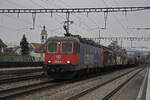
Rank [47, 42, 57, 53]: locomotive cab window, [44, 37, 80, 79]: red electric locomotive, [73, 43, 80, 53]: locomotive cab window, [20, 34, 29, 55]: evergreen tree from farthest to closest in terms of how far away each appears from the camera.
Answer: [20, 34, 29, 55]: evergreen tree
[47, 42, 57, 53]: locomotive cab window
[73, 43, 80, 53]: locomotive cab window
[44, 37, 80, 79]: red electric locomotive

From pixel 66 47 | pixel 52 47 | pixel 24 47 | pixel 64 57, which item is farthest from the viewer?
pixel 24 47

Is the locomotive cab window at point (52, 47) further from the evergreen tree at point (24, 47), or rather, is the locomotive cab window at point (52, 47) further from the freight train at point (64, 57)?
the evergreen tree at point (24, 47)

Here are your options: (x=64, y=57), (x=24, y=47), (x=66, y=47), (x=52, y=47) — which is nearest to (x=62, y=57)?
(x=64, y=57)

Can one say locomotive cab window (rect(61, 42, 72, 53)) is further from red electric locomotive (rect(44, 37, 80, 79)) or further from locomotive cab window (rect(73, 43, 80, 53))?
locomotive cab window (rect(73, 43, 80, 53))

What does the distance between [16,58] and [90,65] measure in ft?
58.7

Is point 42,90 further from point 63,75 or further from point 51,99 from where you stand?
point 63,75

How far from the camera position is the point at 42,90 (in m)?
12.9

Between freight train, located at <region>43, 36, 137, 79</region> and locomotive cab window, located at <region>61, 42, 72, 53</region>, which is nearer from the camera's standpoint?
freight train, located at <region>43, 36, 137, 79</region>

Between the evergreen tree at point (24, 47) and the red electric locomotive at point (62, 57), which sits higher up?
the evergreen tree at point (24, 47)

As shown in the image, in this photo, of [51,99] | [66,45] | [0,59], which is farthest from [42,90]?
[0,59]

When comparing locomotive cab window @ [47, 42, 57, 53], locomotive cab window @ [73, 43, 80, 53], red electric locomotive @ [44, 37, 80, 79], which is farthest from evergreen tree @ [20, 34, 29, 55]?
locomotive cab window @ [73, 43, 80, 53]

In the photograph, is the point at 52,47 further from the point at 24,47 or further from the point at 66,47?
the point at 24,47

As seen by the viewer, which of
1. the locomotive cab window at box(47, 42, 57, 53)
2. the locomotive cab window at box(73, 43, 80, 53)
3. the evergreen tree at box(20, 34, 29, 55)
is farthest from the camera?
the evergreen tree at box(20, 34, 29, 55)

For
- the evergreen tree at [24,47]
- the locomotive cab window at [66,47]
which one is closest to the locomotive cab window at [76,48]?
the locomotive cab window at [66,47]
